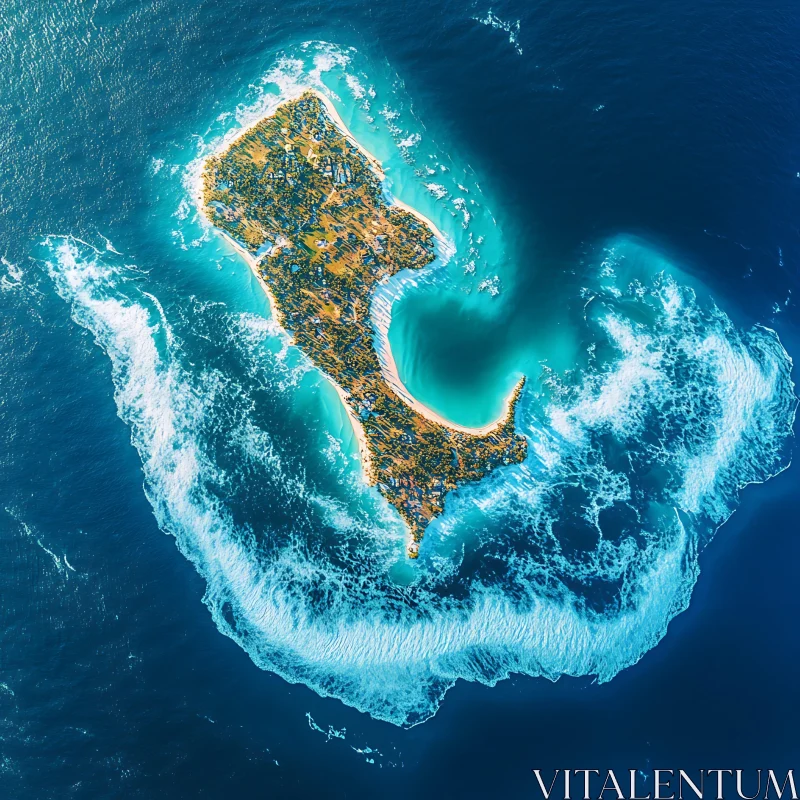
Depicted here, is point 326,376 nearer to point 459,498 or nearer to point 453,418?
point 453,418

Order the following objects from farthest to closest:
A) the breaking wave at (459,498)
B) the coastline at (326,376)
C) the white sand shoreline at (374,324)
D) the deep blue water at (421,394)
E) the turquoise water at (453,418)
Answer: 1. the white sand shoreline at (374,324)
2. the coastline at (326,376)
3. the turquoise water at (453,418)
4. the breaking wave at (459,498)
5. the deep blue water at (421,394)

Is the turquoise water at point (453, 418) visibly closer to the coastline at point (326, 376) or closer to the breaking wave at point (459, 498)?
the breaking wave at point (459, 498)

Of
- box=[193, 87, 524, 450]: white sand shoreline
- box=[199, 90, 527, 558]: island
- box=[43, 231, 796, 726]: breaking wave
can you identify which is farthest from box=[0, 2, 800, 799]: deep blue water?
box=[199, 90, 527, 558]: island

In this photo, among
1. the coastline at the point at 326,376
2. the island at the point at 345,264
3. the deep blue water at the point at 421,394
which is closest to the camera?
the deep blue water at the point at 421,394

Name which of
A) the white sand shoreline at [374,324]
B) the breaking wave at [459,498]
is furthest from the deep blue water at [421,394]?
the white sand shoreline at [374,324]

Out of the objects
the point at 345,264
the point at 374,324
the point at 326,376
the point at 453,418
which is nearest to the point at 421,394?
the point at 453,418
